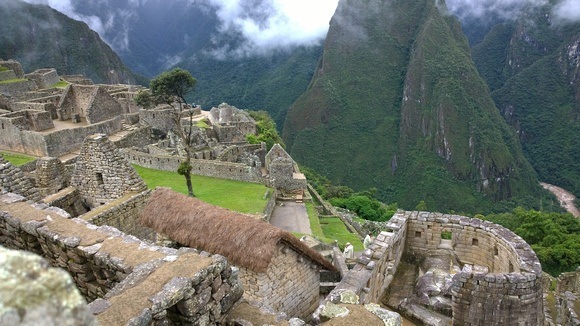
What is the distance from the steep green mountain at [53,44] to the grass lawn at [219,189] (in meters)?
63.6

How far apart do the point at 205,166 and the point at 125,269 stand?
1939 cm

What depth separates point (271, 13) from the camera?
190 meters

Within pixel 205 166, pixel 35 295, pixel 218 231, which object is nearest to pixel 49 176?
pixel 218 231

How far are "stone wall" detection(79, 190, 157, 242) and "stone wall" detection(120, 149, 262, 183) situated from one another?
1471 cm

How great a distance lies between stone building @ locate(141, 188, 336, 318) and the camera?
19.4ft

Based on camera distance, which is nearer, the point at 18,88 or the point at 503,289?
the point at 503,289

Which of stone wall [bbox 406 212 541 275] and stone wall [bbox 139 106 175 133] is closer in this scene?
stone wall [bbox 406 212 541 275]

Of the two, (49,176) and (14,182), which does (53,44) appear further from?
(14,182)

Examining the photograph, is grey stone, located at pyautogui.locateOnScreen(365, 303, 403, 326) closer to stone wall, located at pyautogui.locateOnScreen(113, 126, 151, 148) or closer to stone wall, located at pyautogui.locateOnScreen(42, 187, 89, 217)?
stone wall, located at pyautogui.locateOnScreen(42, 187, 89, 217)

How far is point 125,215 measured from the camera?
24.4ft

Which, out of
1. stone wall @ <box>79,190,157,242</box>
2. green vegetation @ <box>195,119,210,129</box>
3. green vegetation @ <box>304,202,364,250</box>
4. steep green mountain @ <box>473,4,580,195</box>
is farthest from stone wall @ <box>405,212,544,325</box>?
steep green mountain @ <box>473,4,580,195</box>

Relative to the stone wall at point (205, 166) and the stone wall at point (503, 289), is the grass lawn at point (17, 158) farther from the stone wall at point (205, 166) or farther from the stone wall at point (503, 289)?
the stone wall at point (503, 289)

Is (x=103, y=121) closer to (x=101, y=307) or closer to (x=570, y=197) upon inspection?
(x=101, y=307)

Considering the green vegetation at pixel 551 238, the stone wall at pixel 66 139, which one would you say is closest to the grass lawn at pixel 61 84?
the stone wall at pixel 66 139
